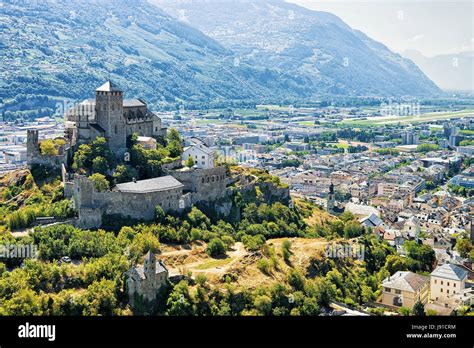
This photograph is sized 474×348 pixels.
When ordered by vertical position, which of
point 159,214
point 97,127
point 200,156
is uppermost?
point 97,127

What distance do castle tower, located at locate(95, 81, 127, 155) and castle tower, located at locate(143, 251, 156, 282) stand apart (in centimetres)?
1053

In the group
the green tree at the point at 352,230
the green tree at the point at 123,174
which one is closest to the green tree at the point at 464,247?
the green tree at the point at 352,230

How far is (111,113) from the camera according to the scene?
33.0m

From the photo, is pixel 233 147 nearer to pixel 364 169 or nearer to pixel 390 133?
pixel 364 169

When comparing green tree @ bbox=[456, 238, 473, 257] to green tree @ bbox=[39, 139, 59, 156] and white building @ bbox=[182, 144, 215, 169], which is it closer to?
white building @ bbox=[182, 144, 215, 169]

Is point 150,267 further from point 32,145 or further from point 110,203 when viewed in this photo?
point 32,145

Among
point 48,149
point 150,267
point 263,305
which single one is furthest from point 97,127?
point 263,305

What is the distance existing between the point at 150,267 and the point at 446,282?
15.1m

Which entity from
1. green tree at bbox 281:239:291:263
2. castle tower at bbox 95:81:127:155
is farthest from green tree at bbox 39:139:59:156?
green tree at bbox 281:239:291:263

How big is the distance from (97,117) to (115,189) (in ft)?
18.0

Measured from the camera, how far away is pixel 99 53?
165 meters

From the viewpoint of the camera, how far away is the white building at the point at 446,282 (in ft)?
98.0

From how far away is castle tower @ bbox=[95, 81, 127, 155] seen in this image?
108 feet
